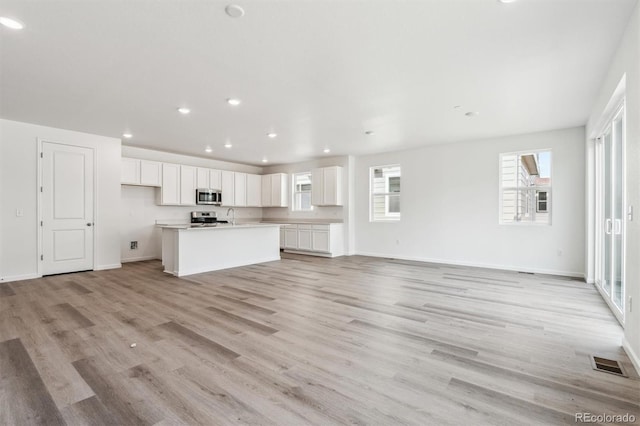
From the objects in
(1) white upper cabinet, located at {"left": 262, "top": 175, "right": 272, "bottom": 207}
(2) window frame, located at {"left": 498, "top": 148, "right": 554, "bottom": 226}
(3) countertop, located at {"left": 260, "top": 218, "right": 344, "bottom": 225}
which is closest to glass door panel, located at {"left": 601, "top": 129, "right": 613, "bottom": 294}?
(2) window frame, located at {"left": 498, "top": 148, "right": 554, "bottom": 226}

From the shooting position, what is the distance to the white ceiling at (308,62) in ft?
7.45

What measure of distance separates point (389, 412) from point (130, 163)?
704 centimetres

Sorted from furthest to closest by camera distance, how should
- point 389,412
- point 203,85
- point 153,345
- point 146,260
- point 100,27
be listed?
1. point 146,260
2. point 203,85
3. point 153,345
4. point 100,27
5. point 389,412

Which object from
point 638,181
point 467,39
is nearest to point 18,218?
point 467,39

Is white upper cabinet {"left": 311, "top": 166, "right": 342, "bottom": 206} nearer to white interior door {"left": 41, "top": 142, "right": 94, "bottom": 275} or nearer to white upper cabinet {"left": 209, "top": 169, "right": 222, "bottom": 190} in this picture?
white upper cabinet {"left": 209, "top": 169, "right": 222, "bottom": 190}

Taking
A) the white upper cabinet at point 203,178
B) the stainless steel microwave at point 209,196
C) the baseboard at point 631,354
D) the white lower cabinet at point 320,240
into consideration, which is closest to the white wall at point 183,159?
the white upper cabinet at point 203,178

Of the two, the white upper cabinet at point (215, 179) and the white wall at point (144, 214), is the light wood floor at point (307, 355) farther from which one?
the white upper cabinet at point (215, 179)

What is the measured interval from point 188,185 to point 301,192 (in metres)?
3.18

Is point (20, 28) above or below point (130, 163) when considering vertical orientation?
above

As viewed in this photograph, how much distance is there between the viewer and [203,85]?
3.56 meters

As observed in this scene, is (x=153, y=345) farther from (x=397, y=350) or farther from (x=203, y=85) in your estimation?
(x=203, y=85)

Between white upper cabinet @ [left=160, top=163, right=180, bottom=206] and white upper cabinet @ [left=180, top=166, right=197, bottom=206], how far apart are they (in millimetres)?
94

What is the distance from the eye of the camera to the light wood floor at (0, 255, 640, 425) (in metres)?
1.78

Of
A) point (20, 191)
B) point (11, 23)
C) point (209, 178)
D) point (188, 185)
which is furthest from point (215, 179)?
point (11, 23)
